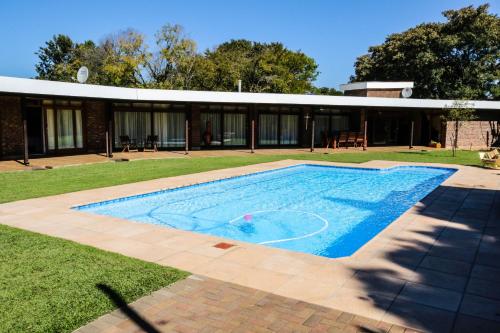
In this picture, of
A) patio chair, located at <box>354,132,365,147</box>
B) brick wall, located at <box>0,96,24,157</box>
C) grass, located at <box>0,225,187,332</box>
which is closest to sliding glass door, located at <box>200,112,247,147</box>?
patio chair, located at <box>354,132,365,147</box>

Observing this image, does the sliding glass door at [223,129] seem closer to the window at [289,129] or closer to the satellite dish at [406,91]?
the window at [289,129]

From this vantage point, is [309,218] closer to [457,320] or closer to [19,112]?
[457,320]

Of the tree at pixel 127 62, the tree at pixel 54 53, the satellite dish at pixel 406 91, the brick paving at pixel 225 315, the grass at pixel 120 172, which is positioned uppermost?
the tree at pixel 54 53

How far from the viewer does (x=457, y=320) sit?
370 centimetres

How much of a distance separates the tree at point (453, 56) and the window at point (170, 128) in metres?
23.2

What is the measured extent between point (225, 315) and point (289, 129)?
21007 mm

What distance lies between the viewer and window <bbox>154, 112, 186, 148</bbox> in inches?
830

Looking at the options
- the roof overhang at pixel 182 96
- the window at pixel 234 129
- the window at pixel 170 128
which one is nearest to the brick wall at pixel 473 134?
the roof overhang at pixel 182 96

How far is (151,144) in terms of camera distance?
20.8 meters

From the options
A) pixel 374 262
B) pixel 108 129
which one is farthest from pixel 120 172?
pixel 374 262

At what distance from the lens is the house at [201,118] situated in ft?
52.1

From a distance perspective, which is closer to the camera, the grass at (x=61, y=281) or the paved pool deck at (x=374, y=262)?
the grass at (x=61, y=281)

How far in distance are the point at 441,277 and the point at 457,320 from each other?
3.60 feet

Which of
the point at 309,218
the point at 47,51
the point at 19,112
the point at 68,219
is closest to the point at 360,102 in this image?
the point at 309,218
